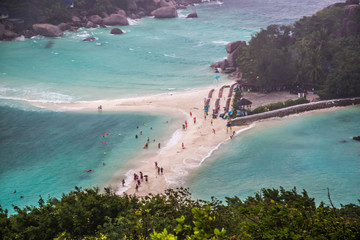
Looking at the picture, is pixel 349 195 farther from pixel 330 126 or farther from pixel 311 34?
pixel 311 34

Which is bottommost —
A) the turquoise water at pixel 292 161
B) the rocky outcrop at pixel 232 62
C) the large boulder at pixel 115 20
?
the turquoise water at pixel 292 161

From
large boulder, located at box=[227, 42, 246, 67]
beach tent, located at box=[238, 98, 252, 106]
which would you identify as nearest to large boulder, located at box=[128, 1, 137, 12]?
large boulder, located at box=[227, 42, 246, 67]

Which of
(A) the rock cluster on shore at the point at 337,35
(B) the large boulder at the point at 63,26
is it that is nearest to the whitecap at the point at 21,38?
(B) the large boulder at the point at 63,26

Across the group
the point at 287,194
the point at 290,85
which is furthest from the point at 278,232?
the point at 290,85

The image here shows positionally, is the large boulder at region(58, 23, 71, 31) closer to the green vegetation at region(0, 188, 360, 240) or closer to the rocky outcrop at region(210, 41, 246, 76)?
the rocky outcrop at region(210, 41, 246, 76)

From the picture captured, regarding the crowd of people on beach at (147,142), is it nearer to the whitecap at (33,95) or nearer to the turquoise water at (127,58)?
the whitecap at (33,95)

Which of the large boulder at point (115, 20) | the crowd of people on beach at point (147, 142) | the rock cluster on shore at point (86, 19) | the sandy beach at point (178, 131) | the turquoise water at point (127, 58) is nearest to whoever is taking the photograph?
the crowd of people on beach at point (147, 142)
